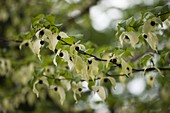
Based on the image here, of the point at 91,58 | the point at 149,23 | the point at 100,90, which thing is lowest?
the point at 100,90

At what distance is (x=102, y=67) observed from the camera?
2.12 meters

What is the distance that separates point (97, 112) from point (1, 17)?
200 cm

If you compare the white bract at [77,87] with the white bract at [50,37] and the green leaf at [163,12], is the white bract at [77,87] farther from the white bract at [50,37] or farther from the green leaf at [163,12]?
the green leaf at [163,12]

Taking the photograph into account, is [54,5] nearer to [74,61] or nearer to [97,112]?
[97,112]

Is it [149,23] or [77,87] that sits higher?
[149,23]

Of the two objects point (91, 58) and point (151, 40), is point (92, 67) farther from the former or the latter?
point (151, 40)

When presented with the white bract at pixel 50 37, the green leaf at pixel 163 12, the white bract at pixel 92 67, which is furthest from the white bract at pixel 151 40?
the white bract at pixel 50 37

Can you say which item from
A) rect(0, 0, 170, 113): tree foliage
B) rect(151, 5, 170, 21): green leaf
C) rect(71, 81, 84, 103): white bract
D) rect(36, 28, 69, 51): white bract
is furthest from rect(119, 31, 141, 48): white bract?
rect(71, 81, 84, 103): white bract

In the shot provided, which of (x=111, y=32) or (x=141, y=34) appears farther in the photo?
(x=111, y=32)

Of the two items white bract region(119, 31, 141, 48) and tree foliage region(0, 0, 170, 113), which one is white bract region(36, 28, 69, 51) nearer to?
tree foliage region(0, 0, 170, 113)

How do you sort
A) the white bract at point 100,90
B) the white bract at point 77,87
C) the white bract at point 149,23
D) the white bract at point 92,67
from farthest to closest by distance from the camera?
the white bract at point 77,87, the white bract at point 100,90, the white bract at point 92,67, the white bract at point 149,23

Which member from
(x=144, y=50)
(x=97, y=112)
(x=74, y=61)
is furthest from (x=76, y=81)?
(x=97, y=112)

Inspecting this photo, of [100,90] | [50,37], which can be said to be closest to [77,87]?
[100,90]

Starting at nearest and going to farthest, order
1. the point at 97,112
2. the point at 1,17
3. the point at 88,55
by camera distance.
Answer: the point at 88,55, the point at 1,17, the point at 97,112
